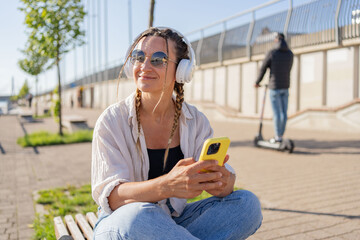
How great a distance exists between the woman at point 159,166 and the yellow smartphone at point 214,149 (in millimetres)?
33

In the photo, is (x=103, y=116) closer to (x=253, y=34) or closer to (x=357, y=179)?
(x=357, y=179)

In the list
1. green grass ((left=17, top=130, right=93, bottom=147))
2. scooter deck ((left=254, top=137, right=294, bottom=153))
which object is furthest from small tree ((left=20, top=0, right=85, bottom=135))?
scooter deck ((left=254, top=137, right=294, bottom=153))

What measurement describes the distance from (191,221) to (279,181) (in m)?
3.23

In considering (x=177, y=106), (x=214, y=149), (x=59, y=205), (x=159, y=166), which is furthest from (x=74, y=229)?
(x=59, y=205)

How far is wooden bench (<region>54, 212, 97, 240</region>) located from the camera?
242 cm

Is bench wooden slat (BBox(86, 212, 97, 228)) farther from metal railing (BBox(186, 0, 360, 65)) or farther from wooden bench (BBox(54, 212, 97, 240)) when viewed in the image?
metal railing (BBox(186, 0, 360, 65))

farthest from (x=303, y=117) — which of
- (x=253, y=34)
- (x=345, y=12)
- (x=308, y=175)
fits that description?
(x=308, y=175)

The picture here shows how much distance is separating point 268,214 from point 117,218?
2.28 m

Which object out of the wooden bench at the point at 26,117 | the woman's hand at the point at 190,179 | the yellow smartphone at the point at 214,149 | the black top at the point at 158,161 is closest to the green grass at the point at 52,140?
the black top at the point at 158,161

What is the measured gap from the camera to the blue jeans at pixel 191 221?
5.52ft

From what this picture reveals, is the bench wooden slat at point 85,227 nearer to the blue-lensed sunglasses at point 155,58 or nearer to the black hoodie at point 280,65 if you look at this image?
the blue-lensed sunglasses at point 155,58

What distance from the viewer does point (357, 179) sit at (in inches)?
197

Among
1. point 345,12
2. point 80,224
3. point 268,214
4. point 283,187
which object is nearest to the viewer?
point 80,224

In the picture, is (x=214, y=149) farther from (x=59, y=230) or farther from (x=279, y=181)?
(x=279, y=181)
